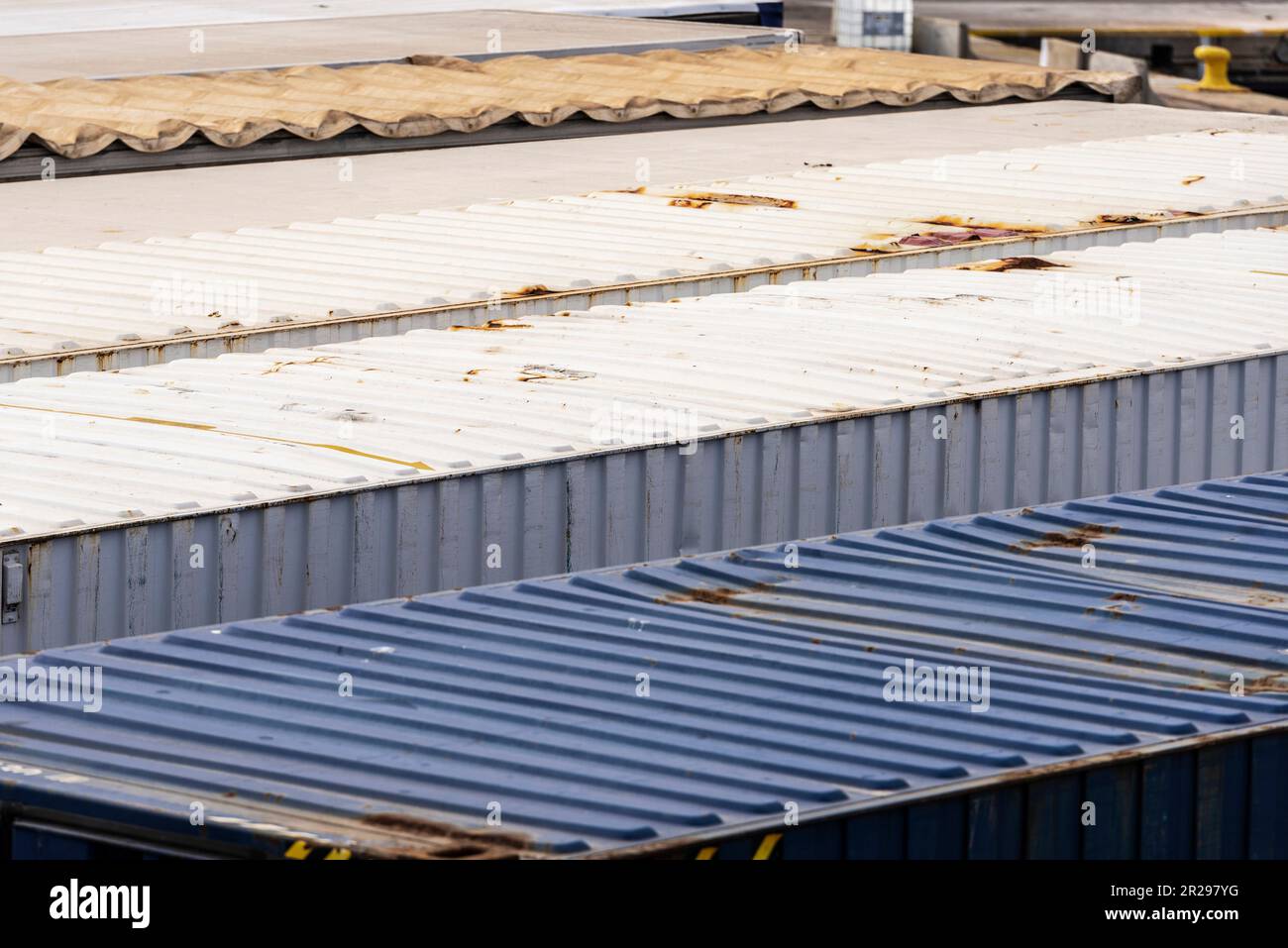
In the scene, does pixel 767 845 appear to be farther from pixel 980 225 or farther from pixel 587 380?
pixel 980 225

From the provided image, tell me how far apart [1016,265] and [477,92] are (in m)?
11.0

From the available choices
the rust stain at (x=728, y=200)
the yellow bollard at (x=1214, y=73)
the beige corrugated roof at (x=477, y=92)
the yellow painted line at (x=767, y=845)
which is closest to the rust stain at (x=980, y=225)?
the rust stain at (x=728, y=200)

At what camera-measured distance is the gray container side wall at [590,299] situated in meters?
17.1

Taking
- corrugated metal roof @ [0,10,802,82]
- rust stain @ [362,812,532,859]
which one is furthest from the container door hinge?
corrugated metal roof @ [0,10,802,82]

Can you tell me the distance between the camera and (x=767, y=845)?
910 cm

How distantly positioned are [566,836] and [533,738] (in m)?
1.29

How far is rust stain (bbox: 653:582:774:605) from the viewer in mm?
12641

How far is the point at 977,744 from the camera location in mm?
10125

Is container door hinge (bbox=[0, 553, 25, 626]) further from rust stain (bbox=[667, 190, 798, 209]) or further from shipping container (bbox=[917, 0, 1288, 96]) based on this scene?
Answer: shipping container (bbox=[917, 0, 1288, 96])

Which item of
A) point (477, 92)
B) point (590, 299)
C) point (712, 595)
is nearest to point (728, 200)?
point (590, 299)

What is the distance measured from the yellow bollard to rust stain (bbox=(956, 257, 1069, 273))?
2751cm

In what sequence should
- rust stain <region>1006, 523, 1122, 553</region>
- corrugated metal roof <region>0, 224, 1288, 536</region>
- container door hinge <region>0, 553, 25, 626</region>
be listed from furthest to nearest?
rust stain <region>1006, 523, 1122, 553</region>, corrugated metal roof <region>0, 224, 1288, 536</region>, container door hinge <region>0, 553, 25, 626</region>

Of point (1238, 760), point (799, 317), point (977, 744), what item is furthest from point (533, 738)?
point (799, 317)
